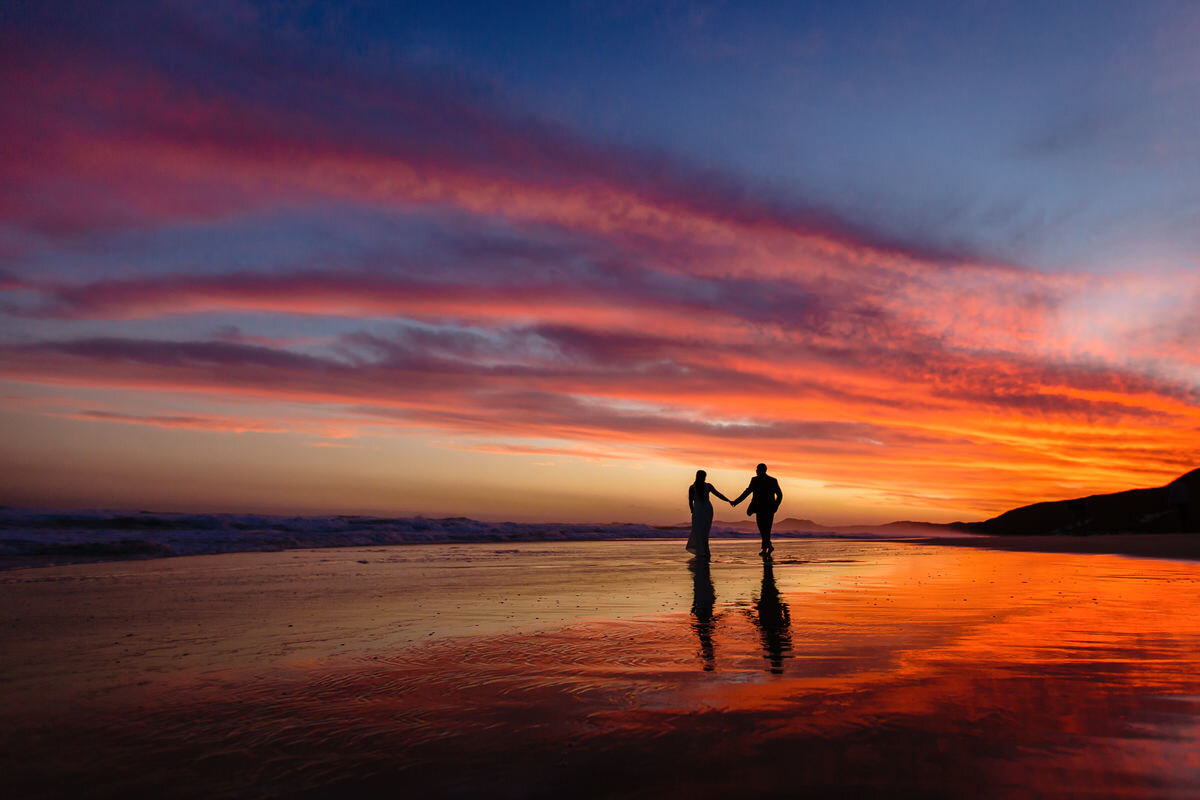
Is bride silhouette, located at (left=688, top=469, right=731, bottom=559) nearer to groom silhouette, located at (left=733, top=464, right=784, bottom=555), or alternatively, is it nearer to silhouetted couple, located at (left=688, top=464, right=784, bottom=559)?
silhouetted couple, located at (left=688, top=464, right=784, bottom=559)

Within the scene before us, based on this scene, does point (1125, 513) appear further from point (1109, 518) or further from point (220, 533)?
point (220, 533)

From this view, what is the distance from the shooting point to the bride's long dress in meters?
17.9

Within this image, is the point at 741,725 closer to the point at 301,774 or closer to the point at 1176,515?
the point at 301,774

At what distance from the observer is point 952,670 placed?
5078mm

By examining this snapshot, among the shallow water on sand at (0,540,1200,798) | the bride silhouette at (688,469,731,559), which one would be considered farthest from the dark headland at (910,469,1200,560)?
the shallow water on sand at (0,540,1200,798)

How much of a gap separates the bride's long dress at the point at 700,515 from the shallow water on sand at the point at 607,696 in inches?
329

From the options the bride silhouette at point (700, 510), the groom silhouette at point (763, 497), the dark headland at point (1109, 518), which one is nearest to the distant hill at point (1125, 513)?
the dark headland at point (1109, 518)

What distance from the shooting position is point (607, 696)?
14.6 ft

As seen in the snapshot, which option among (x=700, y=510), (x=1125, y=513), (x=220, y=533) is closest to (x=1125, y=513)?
(x=1125, y=513)

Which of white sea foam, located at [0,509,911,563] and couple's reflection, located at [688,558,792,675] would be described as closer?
couple's reflection, located at [688,558,792,675]

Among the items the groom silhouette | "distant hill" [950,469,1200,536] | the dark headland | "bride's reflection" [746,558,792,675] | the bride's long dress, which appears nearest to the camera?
"bride's reflection" [746,558,792,675]

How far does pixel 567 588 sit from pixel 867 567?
8018 millimetres

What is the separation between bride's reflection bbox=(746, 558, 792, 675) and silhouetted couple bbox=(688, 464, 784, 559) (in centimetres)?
693

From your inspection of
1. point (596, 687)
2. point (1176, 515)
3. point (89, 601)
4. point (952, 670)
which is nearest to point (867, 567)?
point (952, 670)
